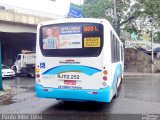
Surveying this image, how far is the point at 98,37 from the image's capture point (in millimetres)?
9875

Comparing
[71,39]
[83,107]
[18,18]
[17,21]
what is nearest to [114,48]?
[71,39]

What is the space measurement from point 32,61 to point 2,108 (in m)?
15.8

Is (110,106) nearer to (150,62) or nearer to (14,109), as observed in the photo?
(14,109)

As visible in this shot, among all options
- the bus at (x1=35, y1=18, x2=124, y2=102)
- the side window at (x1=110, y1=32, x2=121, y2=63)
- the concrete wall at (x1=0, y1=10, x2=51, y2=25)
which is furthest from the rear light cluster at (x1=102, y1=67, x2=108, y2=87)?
the concrete wall at (x1=0, y1=10, x2=51, y2=25)

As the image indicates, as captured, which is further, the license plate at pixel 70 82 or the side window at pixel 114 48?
the side window at pixel 114 48

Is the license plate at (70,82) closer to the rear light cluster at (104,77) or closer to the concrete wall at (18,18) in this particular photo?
the rear light cluster at (104,77)

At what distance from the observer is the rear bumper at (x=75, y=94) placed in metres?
9.75

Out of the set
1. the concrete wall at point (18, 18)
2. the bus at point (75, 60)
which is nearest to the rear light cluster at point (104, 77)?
the bus at point (75, 60)

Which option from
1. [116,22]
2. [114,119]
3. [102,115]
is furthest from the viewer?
[116,22]

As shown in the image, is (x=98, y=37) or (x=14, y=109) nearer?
(x=98, y=37)

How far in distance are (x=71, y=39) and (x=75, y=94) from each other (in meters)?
1.77

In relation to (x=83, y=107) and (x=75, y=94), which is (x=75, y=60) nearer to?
(x=75, y=94)

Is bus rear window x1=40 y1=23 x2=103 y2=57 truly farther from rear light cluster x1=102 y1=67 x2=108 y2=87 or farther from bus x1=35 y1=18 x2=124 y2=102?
rear light cluster x1=102 y1=67 x2=108 y2=87

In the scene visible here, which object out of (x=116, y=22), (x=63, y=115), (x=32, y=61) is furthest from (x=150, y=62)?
(x=63, y=115)
